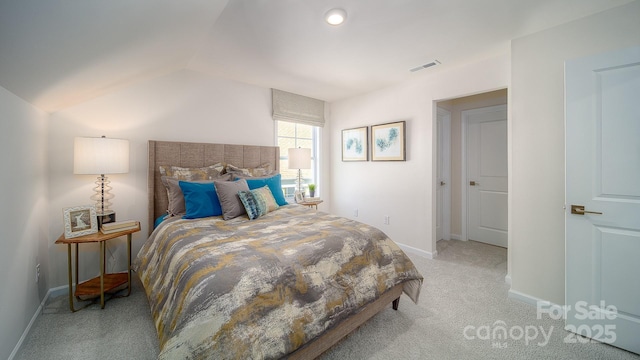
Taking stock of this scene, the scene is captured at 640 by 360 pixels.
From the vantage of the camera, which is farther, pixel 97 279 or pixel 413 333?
pixel 97 279

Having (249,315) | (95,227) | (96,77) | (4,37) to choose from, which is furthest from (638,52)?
(95,227)

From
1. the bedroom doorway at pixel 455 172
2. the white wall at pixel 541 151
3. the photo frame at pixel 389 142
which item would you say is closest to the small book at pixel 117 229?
the photo frame at pixel 389 142

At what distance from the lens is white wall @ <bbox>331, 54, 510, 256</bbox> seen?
2857 mm

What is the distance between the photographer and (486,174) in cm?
387

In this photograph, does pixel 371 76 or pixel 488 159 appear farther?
pixel 488 159

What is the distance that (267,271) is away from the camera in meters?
1.32

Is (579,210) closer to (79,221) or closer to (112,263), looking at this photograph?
(79,221)

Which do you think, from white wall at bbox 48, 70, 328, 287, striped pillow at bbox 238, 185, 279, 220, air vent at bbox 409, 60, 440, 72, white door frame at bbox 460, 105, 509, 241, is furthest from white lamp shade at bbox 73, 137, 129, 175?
white door frame at bbox 460, 105, 509, 241

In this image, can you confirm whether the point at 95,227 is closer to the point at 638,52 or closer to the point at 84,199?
the point at 84,199

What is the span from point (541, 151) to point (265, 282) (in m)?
2.58

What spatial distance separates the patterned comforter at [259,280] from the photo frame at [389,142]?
1837mm

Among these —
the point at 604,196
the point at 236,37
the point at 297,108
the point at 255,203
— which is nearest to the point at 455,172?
the point at 604,196

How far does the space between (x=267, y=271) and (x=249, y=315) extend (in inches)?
9.0

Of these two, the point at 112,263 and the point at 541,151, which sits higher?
the point at 541,151
